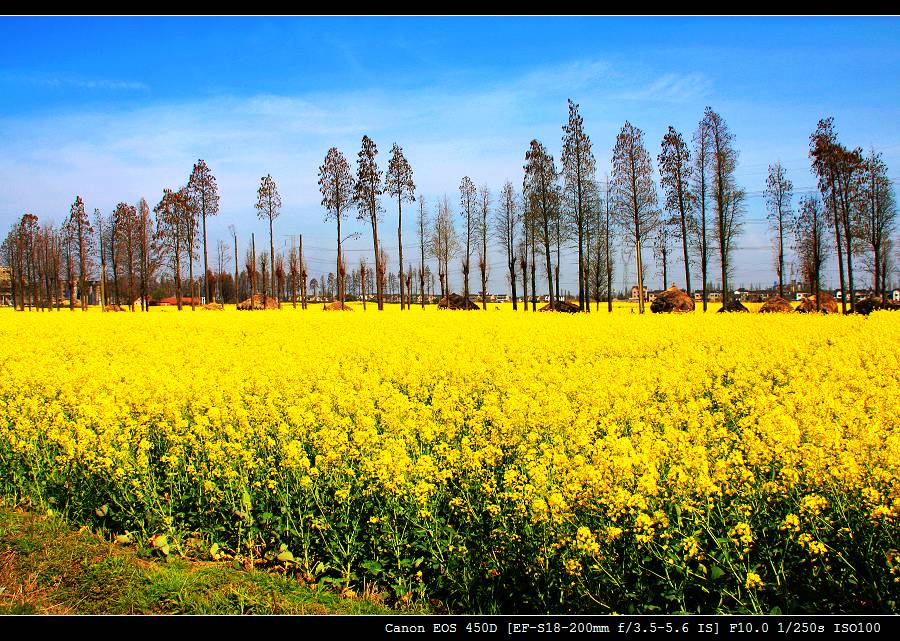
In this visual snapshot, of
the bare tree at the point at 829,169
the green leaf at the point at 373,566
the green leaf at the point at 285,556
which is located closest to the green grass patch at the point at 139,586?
the green leaf at the point at 285,556

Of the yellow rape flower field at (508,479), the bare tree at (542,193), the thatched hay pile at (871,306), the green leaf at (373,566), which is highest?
the bare tree at (542,193)

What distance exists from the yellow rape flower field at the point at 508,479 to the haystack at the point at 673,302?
29850 mm

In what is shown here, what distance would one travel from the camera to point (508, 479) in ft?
15.0

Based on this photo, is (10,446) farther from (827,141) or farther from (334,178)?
(334,178)

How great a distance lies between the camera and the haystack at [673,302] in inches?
1547

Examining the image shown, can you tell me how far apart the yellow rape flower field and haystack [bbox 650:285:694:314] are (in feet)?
97.9

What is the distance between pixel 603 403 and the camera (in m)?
7.47

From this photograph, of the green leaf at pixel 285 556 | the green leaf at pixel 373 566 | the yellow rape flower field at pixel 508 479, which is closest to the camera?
the yellow rape flower field at pixel 508 479

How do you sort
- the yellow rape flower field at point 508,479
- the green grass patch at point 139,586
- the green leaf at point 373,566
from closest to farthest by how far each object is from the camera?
1. the yellow rape flower field at point 508,479
2. the green grass patch at point 139,586
3. the green leaf at point 373,566

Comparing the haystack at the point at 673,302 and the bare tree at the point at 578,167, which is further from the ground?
the bare tree at the point at 578,167

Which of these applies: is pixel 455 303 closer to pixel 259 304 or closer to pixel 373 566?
pixel 259 304

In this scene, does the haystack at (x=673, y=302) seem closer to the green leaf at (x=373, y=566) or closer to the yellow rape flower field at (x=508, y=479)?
the yellow rape flower field at (x=508, y=479)

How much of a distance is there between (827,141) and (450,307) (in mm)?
28191

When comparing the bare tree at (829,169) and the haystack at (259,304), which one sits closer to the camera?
the bare tree at (829,169)
